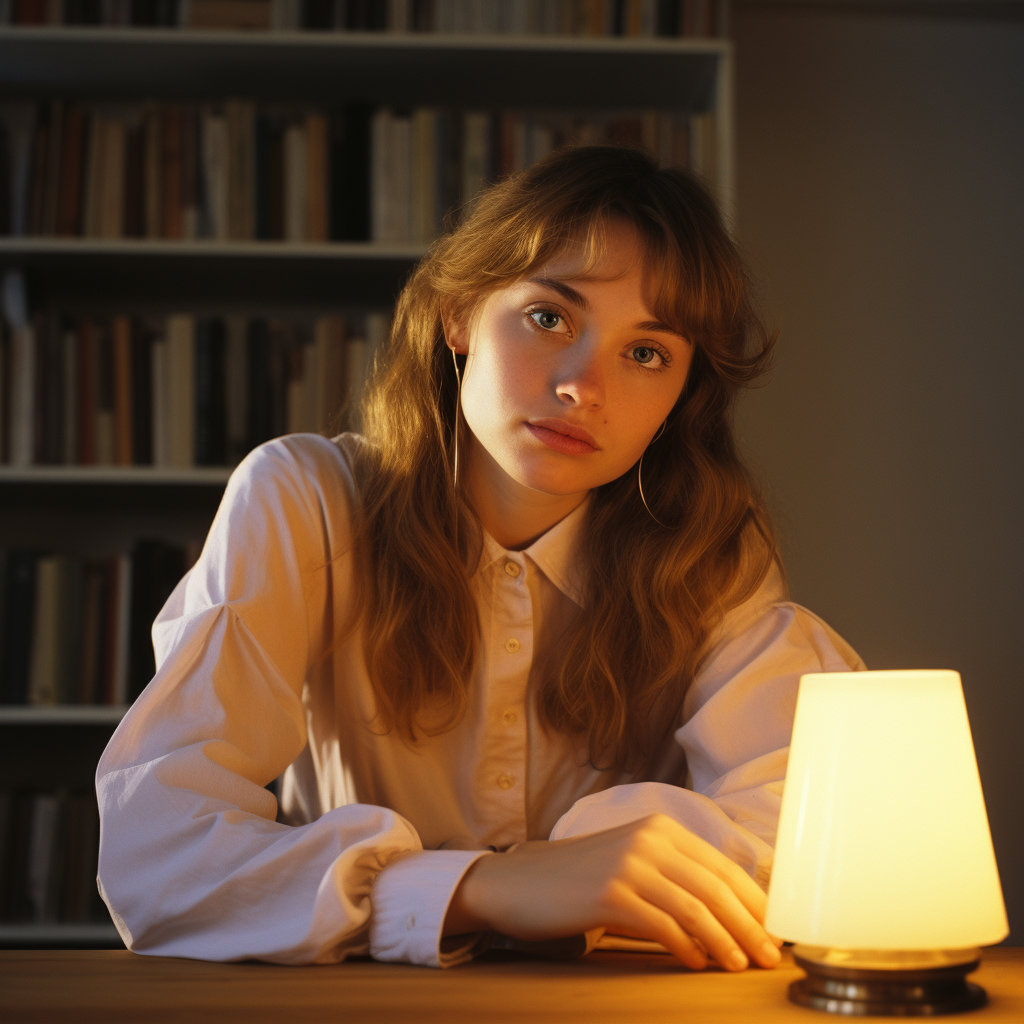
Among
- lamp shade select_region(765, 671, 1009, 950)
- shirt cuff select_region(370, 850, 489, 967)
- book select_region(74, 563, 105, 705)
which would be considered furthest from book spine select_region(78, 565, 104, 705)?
lamp shade select_region(765, 671, 1009, 950)

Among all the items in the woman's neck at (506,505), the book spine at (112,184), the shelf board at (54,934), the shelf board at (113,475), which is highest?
the book spine at (112,184)

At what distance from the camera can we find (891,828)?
0.55 meters

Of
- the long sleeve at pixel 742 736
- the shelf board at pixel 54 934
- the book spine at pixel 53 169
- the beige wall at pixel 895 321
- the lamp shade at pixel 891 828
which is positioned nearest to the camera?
the lamp shade at pixel 891 828

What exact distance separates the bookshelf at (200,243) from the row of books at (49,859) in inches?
0.6

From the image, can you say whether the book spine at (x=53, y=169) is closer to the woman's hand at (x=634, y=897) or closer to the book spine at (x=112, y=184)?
the book spine at (x=112, y=184)

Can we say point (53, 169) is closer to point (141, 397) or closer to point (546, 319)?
point (141, 397)

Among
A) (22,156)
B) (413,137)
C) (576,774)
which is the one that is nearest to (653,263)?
(576,774)

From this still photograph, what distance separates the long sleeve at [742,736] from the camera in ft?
2.77

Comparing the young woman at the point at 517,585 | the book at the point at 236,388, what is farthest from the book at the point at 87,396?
the young woman at the point at 517,585

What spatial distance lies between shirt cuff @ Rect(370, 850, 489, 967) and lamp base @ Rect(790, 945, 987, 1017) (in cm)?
24

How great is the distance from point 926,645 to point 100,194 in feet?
6.32

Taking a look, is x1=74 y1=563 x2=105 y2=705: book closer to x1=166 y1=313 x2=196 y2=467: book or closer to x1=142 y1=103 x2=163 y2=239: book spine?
x1=166 y1=313 x2=196 y2=467: book

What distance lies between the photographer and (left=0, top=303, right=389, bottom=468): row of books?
6.23 ft

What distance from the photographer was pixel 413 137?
1.96m
